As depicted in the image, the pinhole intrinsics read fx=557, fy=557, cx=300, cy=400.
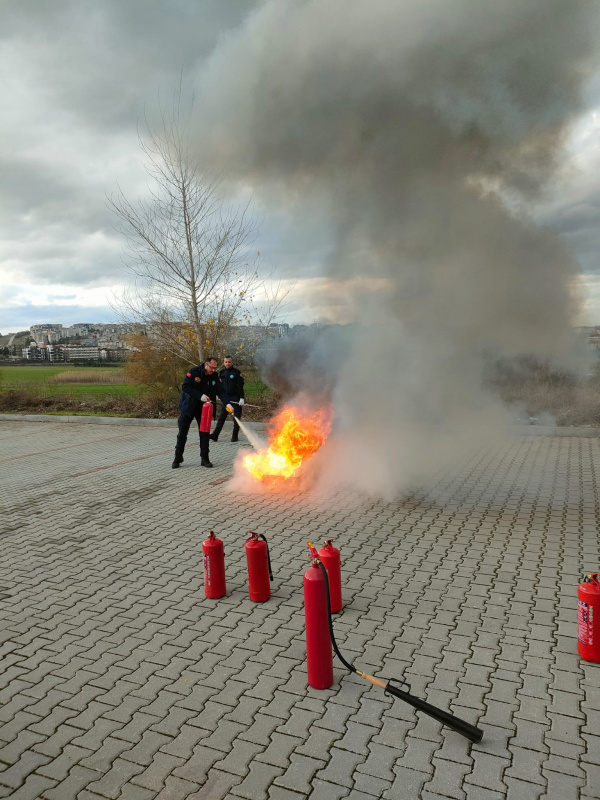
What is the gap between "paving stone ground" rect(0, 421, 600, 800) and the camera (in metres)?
2.81

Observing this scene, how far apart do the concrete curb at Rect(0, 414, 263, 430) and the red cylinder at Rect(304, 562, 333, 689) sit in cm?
1013

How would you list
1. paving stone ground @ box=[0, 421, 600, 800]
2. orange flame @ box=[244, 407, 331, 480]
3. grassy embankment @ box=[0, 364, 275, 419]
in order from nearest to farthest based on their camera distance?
paving stone ground @ box=[0, 421, 600, 800], orange flame @ box=[244, 407, 331, 480], grassy embankment @ box=[0, 364, 275, 419]

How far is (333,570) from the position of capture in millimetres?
4402

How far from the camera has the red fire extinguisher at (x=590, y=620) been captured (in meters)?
3.58

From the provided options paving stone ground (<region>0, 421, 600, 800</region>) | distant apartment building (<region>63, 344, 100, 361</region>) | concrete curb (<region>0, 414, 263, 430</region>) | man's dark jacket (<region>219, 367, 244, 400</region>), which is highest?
distant apartment building (<region>63, 344, 100, 361</region>)

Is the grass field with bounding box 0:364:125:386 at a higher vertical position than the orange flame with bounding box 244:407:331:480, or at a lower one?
higher

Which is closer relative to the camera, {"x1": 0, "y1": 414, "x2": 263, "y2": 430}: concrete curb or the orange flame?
the orange flame

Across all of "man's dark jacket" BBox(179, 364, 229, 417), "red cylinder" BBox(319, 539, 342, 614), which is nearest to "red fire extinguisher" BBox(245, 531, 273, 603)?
"red cylinder" BBox(319, 539, 342, 614)

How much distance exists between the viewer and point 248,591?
4.96 metres

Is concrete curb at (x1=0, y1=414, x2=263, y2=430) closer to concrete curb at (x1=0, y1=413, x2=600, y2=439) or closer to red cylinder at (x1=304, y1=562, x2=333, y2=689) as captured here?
concrete curb at (x1=0, y1=413, x2=600, y2=439)

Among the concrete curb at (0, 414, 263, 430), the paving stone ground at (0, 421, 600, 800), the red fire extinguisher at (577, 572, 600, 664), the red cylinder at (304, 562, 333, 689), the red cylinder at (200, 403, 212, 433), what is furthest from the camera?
the concrete curb at (0, 414, 263, 430)

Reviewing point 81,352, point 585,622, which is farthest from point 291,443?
point 81,352

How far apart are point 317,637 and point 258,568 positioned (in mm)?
1284

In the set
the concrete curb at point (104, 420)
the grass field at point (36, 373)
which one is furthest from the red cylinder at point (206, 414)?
the grass field at point (36, 373)
